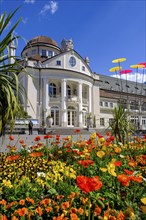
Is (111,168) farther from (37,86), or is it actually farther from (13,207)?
(37,86)

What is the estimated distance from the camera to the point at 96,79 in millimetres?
39875

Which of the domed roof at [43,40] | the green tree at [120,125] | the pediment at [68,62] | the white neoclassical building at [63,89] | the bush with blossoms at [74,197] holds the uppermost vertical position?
the domed roof at [43,40]

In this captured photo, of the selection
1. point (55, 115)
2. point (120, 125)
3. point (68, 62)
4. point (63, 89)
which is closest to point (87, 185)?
point (120, 125)

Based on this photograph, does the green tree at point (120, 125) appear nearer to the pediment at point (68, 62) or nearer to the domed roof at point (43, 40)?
the pediment at point (68, 62)

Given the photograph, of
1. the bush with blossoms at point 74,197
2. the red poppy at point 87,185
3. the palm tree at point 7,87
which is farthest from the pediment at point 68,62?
the red poppy at point 87,185

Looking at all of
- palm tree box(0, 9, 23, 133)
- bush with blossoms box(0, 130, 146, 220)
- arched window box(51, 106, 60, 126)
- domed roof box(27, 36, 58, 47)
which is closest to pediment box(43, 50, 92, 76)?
arched window box(51, 106, 60, 126)

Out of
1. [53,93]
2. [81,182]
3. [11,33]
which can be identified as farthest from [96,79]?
[81,182]

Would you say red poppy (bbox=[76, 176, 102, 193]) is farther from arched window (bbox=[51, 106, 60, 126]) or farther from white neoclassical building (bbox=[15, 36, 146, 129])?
arched window (bbox=[51, 106, 60, 126])

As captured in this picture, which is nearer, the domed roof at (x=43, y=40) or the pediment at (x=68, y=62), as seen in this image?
the pediment at (x=68, y=62)

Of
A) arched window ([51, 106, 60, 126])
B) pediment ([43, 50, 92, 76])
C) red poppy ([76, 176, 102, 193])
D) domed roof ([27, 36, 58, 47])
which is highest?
domed roof ([27, 36, 58, 47])

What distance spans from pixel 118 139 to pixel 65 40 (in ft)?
130

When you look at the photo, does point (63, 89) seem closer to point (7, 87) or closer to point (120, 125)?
point (120, 125)

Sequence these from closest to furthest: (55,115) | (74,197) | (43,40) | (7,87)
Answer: (74,197) → (7,87) → (55,115) → (43,40)

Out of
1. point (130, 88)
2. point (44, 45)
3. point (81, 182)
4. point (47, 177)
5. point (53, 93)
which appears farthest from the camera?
point (130, 88)
